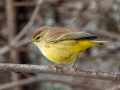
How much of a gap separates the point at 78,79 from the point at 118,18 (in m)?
1.15

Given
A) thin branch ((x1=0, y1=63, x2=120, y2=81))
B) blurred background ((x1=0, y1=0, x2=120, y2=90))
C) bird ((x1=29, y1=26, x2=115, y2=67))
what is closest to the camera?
thin branch ((x1=0, y1=63, x2=120, y2=81))

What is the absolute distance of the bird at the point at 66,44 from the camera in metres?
3.42

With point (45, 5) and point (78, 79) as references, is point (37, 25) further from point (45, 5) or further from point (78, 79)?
point (78, 79)

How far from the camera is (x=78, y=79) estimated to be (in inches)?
223

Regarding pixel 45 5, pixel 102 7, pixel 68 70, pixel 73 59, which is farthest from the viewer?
pixel 45 5

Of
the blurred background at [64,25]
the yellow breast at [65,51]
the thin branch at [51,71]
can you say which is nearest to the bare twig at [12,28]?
the blurred background at [64,25]

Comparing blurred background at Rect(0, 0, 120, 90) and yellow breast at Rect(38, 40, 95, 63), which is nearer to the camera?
yellow breast at Rect(38, 40, 95, 63)

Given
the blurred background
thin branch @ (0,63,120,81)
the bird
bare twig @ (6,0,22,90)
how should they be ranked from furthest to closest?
1. bare twig @ (6,0,22,90)
2. the blurred background
3. the bird
4. thin branch @ (0,63,120,81)

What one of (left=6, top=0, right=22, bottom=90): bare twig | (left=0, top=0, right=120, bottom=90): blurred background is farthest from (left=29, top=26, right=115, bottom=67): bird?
(left=6, top=0, right=22, bottom=90): bare twig

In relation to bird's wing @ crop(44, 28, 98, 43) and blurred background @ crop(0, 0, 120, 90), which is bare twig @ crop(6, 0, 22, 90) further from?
bird's wing @ crop(44, 28, 98, 43)

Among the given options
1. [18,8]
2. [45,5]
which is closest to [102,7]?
[45,5]

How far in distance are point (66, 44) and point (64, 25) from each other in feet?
7.59

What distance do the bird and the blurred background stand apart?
5.07 feet

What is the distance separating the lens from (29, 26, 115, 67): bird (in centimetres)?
342
